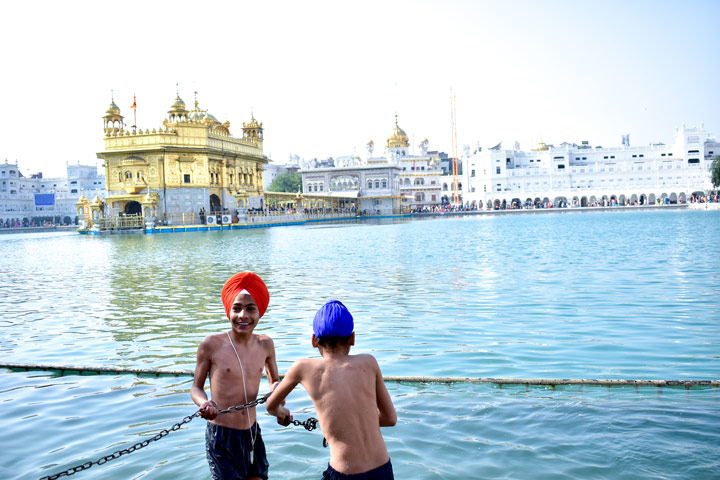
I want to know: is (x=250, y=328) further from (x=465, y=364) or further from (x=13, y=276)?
(x=13, y=276)

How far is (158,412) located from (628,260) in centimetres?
1618

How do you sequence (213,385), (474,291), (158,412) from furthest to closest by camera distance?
1. (474,291)
2. (158,412)
3. (213,385)

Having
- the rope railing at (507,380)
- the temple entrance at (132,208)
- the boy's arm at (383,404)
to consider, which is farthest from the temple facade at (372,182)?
the boy's arm at (383,404)

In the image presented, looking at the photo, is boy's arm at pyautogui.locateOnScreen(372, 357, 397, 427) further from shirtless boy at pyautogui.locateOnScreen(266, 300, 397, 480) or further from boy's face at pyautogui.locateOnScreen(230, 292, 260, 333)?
boy's face at pyautogui.locateOnScreen(230, 292, 260, 333)

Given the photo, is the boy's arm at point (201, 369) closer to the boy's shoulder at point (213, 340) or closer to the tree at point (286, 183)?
the boy's shoulder at point (213, 340)

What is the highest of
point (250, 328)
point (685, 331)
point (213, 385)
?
point (250, 328)

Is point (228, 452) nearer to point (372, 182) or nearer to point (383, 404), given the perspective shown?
point (383, 404)

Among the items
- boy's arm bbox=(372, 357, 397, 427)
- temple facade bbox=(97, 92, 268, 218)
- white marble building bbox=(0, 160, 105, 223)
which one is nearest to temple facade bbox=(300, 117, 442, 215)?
white marble building bbox=(0, 160, 105, 223)

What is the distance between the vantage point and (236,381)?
12.2ft

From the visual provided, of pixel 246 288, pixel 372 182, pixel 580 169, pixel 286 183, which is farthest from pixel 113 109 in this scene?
pixel 580 169

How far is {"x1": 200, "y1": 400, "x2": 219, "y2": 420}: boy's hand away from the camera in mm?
3410

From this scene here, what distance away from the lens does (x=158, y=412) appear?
5.88 meters

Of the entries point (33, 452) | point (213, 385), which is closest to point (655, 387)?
point (213, 385)

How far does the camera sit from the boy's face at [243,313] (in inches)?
146
